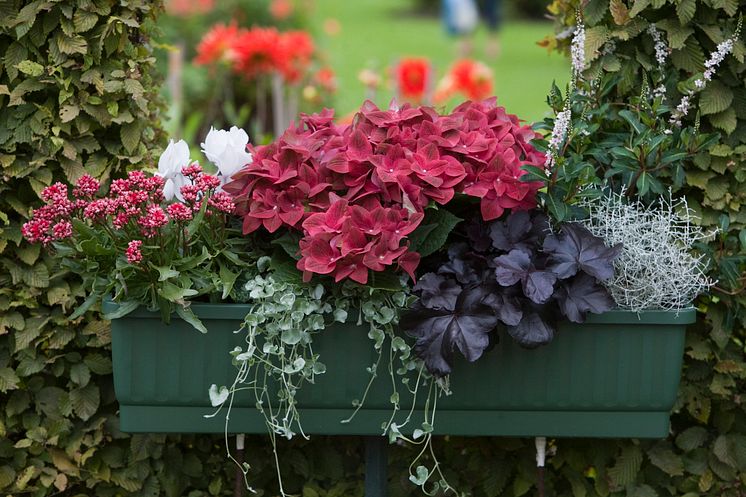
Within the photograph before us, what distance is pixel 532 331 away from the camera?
6.02 ft

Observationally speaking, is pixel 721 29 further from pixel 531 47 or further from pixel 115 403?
pixel 531 47

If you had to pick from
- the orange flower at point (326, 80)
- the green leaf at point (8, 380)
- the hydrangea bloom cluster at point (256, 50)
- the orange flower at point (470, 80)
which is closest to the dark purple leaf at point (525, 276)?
the green leaf at point (8, 380)

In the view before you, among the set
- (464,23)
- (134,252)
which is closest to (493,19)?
(464,23)

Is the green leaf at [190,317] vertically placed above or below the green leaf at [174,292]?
below

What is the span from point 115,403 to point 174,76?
3302mm

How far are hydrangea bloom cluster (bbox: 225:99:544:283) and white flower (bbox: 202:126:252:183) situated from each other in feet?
0.12

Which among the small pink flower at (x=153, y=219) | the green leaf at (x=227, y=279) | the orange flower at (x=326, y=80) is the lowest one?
A: the orange flower at (x=326, y=80)

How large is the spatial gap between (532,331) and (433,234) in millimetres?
278

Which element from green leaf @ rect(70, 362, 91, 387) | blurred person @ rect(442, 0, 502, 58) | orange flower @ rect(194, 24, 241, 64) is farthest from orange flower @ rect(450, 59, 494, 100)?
blurred person @ rect(442, 0, 502, 58)

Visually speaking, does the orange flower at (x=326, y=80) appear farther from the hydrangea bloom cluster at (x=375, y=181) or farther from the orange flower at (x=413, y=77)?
the hydrangea bloom cluster at (x=375, y=181)

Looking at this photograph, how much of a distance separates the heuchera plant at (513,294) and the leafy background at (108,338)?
0.44 m

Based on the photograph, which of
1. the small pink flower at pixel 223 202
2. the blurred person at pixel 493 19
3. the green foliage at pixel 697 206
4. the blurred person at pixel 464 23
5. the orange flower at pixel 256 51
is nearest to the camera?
the small pink flower at pixel 223 202

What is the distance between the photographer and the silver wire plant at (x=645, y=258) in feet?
6.46

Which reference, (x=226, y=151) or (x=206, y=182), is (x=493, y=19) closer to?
(x=226, y=151)
